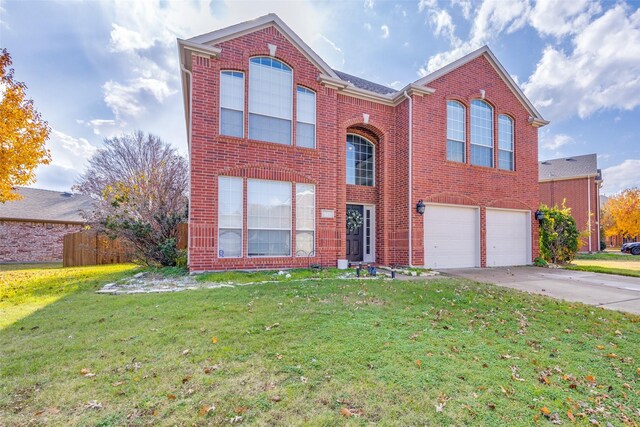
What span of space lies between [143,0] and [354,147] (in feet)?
27.3

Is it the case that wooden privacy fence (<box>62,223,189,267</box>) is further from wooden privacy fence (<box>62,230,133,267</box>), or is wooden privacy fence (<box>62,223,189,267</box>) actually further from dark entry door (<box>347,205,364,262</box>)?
dark entry door (<box>347,205,364,262</box>)

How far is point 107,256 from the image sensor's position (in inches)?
582

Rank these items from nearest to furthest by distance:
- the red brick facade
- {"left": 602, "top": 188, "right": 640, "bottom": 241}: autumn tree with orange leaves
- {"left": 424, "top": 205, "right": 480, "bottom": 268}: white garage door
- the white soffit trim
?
the white soffit trim, {"left": 424, "top": 205, "right": 480, "bottom": 268}: white garage door, the red brick facade, {"left": 602, "top": 188, "right": 640, "bottom": 241}: autumn tree with orange leaves

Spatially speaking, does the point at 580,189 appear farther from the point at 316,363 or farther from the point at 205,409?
the point at 205,409

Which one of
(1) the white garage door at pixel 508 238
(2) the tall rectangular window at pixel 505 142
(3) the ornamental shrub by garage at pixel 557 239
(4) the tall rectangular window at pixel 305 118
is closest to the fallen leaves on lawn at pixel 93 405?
(4) the tall rectangular window at pixel 305 118

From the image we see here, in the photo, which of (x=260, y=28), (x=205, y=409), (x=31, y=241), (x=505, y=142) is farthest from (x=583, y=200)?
(x=31, y=241)

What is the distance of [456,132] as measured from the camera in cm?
1191

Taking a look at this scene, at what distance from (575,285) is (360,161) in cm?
783

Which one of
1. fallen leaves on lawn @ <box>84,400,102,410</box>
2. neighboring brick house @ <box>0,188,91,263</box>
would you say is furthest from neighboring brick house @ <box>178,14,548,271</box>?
neighboring brick house @ <box>0,188,91,263</box>

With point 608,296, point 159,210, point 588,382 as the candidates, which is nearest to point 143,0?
point 159,210

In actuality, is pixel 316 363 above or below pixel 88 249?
below

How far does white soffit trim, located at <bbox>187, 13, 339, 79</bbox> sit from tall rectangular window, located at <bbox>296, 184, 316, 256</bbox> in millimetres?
4160

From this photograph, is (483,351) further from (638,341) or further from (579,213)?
(579,213)

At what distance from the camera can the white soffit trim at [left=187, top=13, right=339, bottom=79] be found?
8.83 metres
